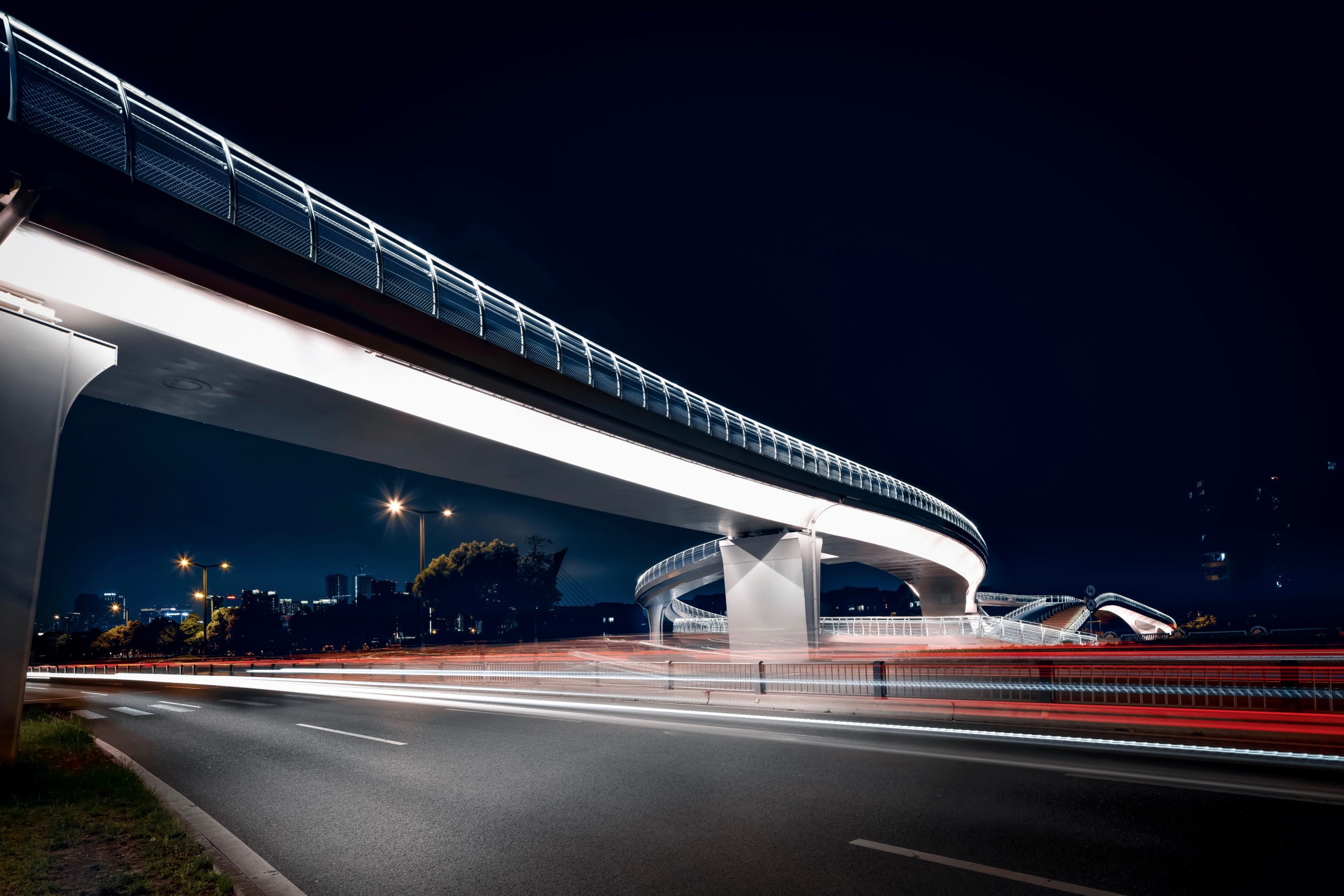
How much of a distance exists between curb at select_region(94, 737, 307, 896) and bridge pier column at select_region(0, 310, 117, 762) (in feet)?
9.05

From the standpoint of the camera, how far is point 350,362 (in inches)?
632

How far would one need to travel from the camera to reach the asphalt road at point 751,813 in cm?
572

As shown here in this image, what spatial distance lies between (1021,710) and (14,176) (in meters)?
18.5

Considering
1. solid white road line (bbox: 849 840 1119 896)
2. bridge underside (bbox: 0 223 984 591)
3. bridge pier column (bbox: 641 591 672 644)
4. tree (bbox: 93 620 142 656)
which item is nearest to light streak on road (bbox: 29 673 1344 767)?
solid white road line (bbox: 849 840 1119 896)

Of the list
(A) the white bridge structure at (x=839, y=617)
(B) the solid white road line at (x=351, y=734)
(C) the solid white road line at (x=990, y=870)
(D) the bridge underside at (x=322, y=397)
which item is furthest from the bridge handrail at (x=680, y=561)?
(C) the solid white road line at (x=990, y=870)

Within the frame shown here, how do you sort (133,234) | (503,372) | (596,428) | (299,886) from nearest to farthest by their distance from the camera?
(299,886) < (133,234) < (503,372) < (596,428)

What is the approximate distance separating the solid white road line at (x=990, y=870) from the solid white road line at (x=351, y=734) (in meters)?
9.31

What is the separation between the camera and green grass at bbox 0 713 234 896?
5422 millimetres

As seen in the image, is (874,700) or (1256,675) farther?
(874,700)

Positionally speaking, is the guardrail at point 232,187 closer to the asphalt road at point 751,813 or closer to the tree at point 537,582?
the asphalt road at point 751,813

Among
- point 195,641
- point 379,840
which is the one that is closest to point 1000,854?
point 379,840

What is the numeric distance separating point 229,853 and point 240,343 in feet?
34.1

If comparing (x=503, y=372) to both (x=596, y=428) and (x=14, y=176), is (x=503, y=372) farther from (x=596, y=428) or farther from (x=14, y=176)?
(x=14, y=176)

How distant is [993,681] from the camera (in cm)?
1688
